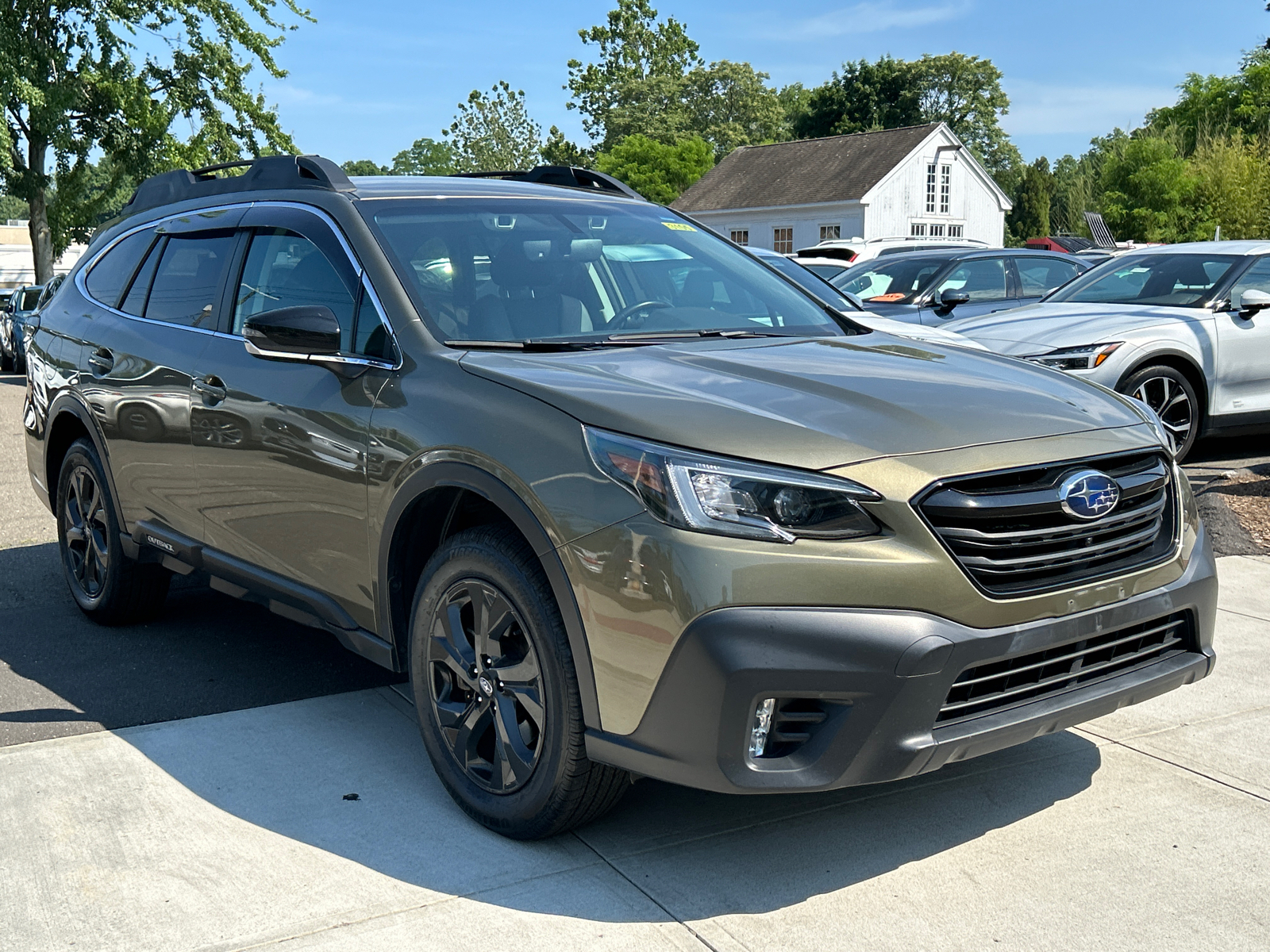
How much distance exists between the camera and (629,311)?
13.9 feet

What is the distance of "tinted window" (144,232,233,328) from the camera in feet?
15.8

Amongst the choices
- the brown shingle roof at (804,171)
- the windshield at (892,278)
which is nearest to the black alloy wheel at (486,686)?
the windshield at (892,278)

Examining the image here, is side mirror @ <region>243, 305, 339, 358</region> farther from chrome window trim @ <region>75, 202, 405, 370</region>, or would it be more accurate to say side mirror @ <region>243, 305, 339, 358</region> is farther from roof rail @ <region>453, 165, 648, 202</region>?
roof rail @ <region>453, 165, 648, 202</region>

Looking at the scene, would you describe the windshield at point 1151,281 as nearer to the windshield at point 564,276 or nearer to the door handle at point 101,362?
the windshield at point 564,276

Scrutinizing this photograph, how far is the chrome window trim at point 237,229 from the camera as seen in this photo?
3.87 metres

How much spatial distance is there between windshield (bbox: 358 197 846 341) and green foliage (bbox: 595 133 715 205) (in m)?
63.5

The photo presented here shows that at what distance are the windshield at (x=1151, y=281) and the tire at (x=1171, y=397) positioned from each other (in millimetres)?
745

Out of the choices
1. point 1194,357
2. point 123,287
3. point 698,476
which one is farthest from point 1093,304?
point 698,476

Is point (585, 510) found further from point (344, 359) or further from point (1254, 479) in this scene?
point (1254, 479)

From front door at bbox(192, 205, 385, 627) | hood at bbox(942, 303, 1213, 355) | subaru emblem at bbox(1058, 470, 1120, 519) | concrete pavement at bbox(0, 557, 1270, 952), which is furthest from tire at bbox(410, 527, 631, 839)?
hood at bbox(942, 303, 1213, 355)

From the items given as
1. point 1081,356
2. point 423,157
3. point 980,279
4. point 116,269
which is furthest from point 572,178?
point 423,157

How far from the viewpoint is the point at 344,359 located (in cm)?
393

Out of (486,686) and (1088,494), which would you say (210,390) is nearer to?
(486,686)

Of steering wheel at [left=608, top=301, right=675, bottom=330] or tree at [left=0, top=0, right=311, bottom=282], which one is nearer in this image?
steering wheel at [left=608, top=301, right=675, bottom=330]
